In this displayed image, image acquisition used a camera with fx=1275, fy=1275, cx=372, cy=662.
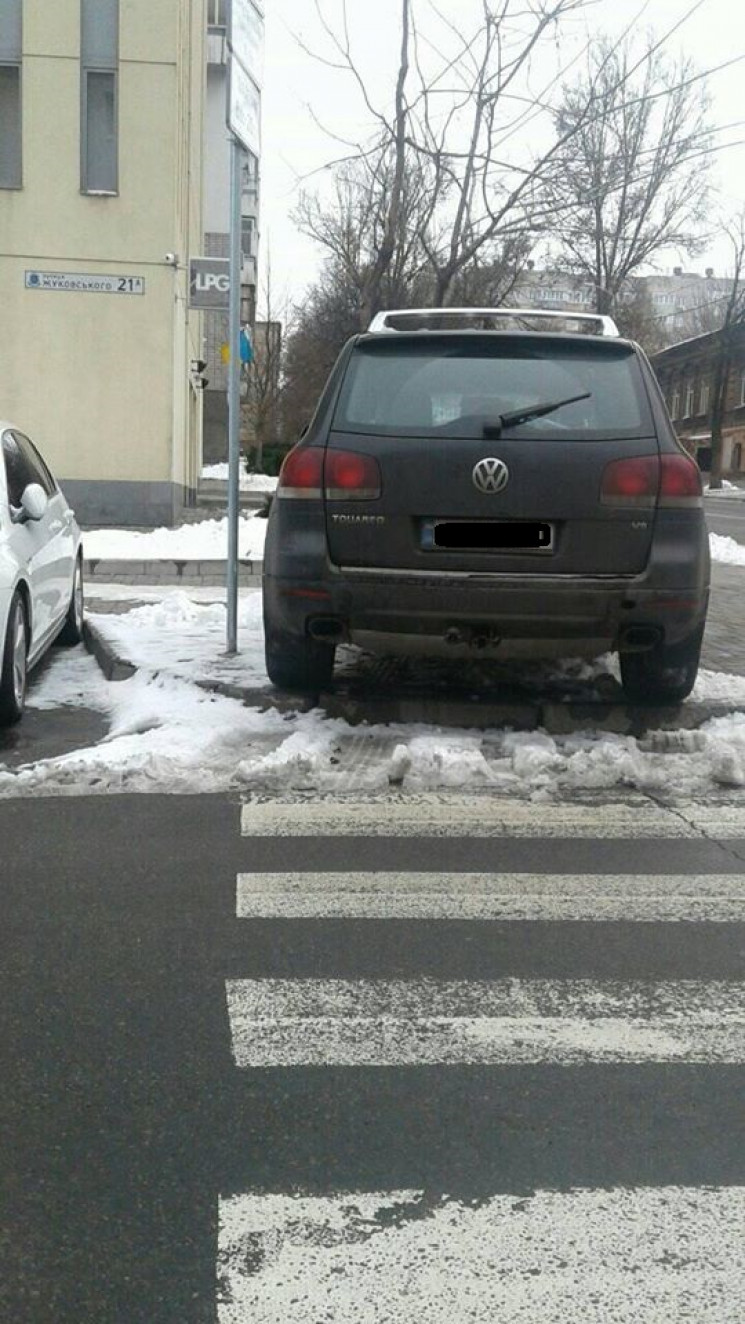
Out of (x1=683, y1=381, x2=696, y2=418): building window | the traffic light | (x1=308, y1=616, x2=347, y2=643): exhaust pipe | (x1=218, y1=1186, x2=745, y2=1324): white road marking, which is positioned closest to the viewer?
(x1=218, y1=1186, x2=745, y2=1324): white road marking

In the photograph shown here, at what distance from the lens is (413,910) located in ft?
13.1

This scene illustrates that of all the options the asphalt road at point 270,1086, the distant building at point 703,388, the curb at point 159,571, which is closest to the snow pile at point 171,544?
the curb at point 159,571

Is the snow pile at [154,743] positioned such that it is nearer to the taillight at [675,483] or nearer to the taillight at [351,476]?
the taillight at [351,476]

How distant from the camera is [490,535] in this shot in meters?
5.61

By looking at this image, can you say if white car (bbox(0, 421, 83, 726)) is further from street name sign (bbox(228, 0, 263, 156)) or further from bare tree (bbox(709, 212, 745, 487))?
bare tree (bbox(709, 212, 745, 487))

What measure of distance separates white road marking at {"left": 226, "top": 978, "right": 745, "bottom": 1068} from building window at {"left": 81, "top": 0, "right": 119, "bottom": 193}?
53.7 feet

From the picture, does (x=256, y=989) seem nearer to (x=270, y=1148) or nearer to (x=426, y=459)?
(x=270, y=1148)

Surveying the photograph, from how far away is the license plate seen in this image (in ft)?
18.4

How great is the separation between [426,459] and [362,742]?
4.48 feet

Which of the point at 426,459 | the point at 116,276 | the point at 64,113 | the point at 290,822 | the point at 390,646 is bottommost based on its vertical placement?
the point at 290,822

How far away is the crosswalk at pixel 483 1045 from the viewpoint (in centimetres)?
217

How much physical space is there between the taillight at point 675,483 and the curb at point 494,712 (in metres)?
1.18

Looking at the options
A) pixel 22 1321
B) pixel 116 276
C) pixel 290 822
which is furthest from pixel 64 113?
pixel 22 1321

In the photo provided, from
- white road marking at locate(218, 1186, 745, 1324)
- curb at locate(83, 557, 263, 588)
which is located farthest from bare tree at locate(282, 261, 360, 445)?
white road marking at locate(218, 1186, 745, 1324)
